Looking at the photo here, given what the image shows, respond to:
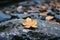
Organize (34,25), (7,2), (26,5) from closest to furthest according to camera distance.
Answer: (34,25) → (26,5) → (7,2)

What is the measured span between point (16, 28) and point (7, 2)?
2826 mm

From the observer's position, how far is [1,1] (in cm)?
498

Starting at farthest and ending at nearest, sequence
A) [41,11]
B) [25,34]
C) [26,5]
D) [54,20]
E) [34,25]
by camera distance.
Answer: [26,5], [41,11], [54,20], [34,25], [25,34]

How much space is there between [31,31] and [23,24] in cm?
19

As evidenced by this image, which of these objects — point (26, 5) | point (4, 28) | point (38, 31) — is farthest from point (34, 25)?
point (26, 5)

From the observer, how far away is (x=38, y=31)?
2164 mm

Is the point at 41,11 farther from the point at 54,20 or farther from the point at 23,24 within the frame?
the point at 23,24

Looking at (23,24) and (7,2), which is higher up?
(7,2)

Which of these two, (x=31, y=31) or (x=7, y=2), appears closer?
(x=31, y=31)

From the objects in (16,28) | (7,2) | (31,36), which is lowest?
(31,36)

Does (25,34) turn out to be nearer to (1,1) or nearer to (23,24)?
(23,24)

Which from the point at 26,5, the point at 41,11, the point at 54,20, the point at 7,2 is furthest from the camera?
the point at 7,2

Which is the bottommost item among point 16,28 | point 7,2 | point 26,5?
point 16,28

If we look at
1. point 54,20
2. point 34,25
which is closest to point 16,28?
point 34,25
